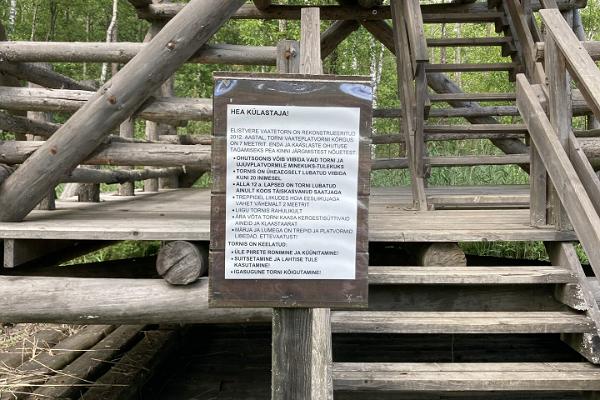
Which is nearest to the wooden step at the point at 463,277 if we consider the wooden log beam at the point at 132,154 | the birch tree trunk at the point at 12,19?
the wooden log beam at the point at 132,154

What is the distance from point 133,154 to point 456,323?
6.92 feet

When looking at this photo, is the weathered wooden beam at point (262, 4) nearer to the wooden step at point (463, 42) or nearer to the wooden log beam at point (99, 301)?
the wooden step at point (463, 42)

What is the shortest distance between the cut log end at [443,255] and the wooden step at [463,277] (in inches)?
6.2

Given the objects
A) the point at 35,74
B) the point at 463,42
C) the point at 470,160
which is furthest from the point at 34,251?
the point at 463,42

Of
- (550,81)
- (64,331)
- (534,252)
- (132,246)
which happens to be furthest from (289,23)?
(550,81)

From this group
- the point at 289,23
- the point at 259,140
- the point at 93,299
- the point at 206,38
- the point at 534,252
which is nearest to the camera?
the point at 259,140

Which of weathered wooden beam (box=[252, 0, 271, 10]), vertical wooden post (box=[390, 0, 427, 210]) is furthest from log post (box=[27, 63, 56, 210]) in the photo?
weathered wooden beam (box=[252, 0, 271, 10])

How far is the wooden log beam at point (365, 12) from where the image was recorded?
618 cm

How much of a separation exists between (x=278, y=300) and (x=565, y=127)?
2103 millimetres

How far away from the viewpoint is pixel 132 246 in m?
7.74

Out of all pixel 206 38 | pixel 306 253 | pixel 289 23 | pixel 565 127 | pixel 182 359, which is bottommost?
pixel 182 359

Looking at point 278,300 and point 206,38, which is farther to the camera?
point 206,38

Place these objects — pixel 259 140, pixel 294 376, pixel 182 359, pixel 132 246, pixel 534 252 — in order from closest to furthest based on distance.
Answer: pixel 259 140, pixel 294 376, pixel 182 359, pixel 534 252, pixel 132 246

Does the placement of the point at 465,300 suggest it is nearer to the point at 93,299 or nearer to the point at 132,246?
the point at 93,299
